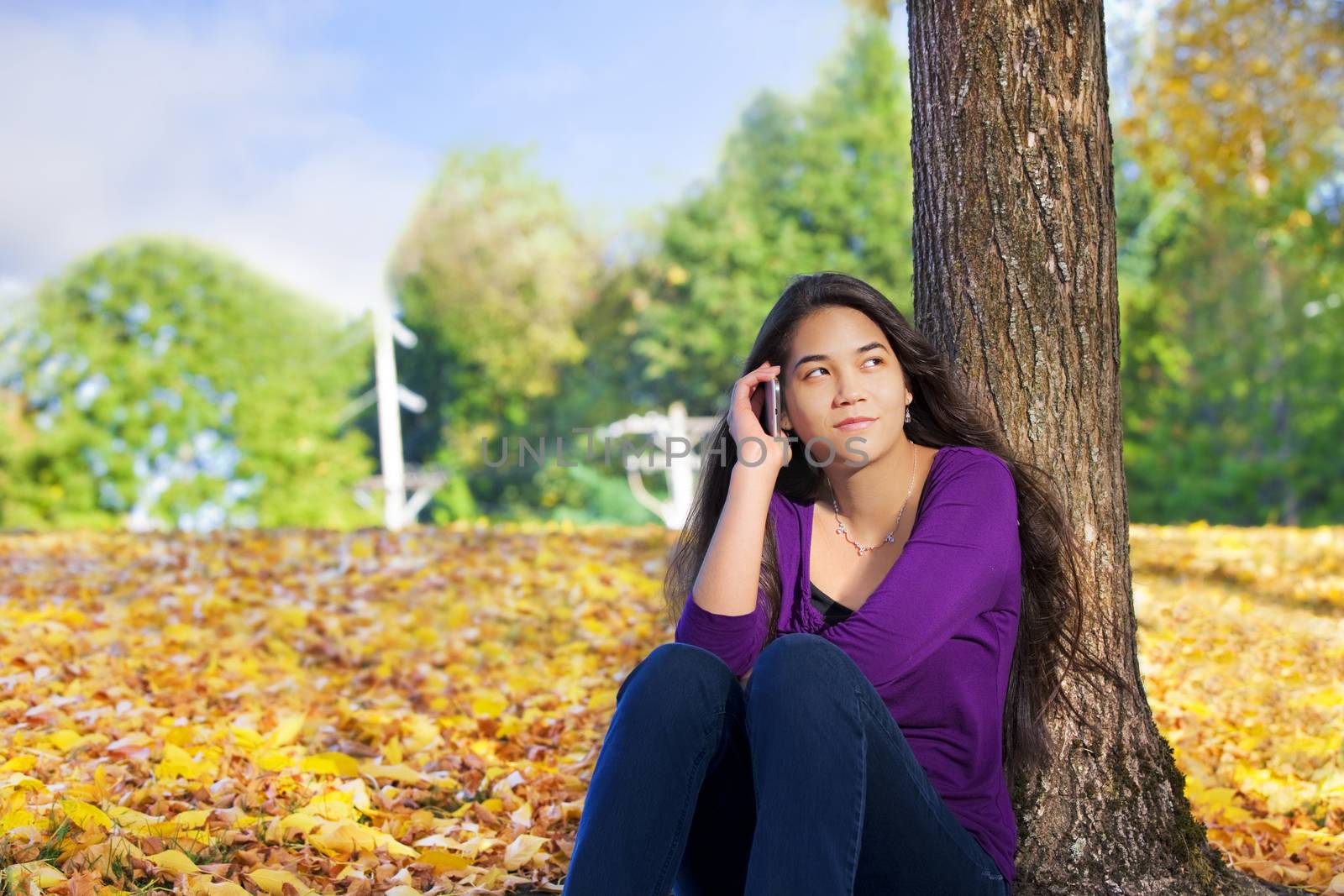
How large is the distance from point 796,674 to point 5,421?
15539 mm

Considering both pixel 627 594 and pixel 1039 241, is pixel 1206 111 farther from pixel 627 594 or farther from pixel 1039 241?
pixel 1039 241

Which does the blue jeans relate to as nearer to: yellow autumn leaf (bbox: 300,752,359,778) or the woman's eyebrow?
the woman's eyebrow

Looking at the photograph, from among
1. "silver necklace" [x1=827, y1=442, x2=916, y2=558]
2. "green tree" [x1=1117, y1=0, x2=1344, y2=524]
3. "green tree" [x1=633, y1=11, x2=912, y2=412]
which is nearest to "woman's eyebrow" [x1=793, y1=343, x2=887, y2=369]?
"silver necklace" [x1=827, y1=442, x2=916, y2=558]

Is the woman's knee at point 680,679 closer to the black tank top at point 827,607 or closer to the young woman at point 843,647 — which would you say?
the young woman at point 843,647

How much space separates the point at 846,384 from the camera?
2.56m

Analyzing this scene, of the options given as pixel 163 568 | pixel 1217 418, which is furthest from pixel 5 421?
pixel 1217 418

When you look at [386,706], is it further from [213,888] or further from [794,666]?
[794,666]

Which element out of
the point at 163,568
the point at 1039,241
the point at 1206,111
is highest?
the point at 1206,111

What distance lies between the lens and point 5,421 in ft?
49.0

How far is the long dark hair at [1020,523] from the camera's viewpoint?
8.65 ft

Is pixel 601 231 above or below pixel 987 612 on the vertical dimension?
above

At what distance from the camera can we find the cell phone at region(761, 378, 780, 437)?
8.59 ft

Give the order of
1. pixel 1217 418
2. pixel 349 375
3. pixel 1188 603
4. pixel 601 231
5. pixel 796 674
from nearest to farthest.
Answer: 1. pixel 796 674
2. pixel 1188 603
3. pixel 1217 418
4. pixel 349 375
5. pixel 601 231

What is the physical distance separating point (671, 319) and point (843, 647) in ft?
81.0
